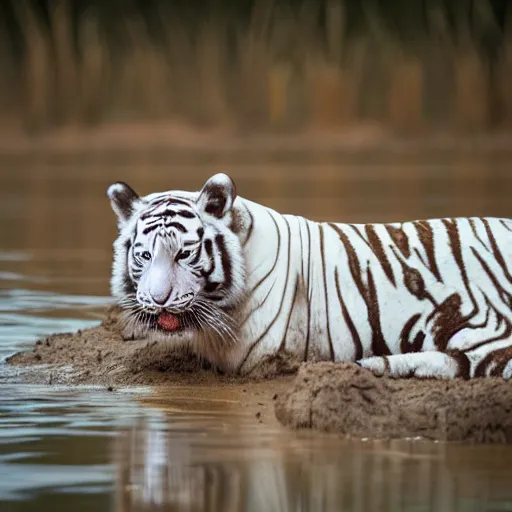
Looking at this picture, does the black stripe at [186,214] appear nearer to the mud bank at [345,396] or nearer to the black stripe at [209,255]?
the black stripe at [209,255]

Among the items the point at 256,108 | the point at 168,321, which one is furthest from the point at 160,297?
the point at 256,108

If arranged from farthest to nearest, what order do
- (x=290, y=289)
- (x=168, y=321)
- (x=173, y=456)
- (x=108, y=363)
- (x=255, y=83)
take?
(x=255, y=83), (x=108, y=363), (x=290, y=289), (x=168, y=321), (x=173, y=456)

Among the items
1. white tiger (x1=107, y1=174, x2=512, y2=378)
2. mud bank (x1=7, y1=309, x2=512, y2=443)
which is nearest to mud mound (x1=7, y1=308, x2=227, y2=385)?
mud bank (x1=7, y1=309, x2=512, y2=443)

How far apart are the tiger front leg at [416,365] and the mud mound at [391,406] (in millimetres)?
330

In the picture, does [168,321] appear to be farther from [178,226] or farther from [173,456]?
[173,456]

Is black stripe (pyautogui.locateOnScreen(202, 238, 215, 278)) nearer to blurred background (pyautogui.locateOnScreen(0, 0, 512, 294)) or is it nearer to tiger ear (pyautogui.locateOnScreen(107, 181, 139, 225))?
tiger ear (pyautogui.locateOnScreen(107, 181, 139, 225))

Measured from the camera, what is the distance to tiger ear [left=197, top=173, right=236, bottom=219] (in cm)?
652

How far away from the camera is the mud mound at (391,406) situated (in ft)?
17.7

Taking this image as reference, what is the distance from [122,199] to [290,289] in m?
0.82

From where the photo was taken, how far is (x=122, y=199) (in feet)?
21.8

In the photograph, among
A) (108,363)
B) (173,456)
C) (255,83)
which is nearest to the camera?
→ (173,456)

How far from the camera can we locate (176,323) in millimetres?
6387

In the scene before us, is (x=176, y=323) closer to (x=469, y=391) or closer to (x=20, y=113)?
(x=469, y=391)

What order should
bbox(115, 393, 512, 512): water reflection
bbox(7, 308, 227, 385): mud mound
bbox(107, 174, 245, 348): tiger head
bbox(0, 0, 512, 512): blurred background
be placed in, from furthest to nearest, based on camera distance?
bbox(0, 0, 512, 512): blurred background
bbox(7, 308, 227, 385): mud mound
bbox(107, 174, 245, 348): tiger head
bbox(115, 393, 512, 512): water reflection
